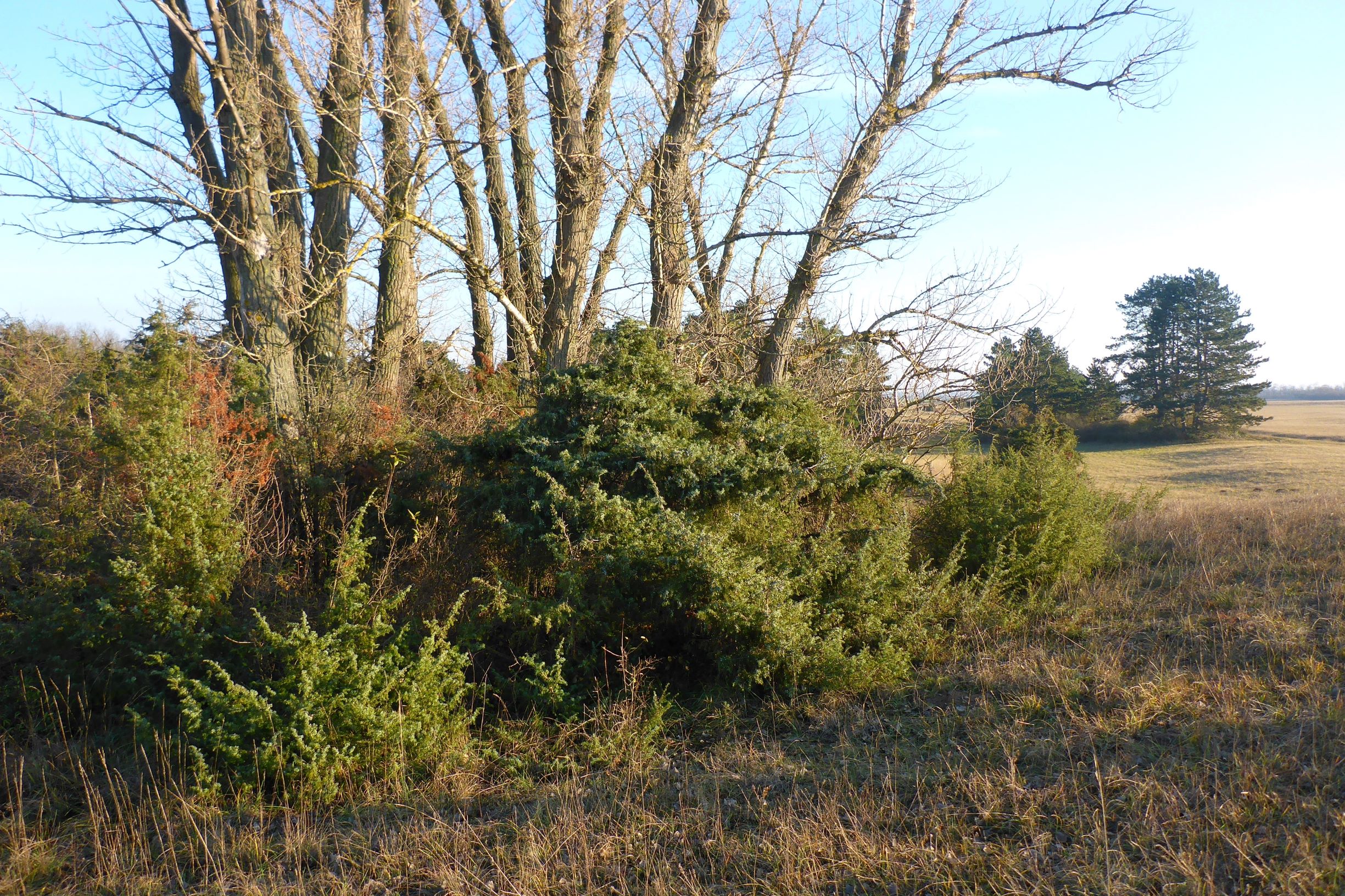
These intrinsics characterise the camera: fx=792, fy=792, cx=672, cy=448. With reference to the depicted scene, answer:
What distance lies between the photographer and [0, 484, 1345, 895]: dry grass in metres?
3.74

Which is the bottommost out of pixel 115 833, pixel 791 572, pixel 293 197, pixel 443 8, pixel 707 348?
pixel 115 833

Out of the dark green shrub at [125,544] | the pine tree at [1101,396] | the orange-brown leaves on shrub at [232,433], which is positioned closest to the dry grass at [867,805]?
the dark green shrub at [125,544]

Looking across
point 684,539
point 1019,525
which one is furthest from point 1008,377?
point 684,539

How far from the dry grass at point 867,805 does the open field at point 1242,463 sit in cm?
1154

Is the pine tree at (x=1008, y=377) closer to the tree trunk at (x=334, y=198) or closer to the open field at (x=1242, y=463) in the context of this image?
the open field at (x=1242, y=463)

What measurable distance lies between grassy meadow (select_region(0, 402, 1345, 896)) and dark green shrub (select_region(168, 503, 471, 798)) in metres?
0.25

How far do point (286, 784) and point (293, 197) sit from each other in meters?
9.28

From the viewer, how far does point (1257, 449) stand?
1307 inches

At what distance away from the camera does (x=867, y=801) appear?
4340 mm

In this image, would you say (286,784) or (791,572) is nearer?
(286,784)

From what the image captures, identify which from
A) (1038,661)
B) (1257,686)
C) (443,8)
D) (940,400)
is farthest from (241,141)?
(1257,686)

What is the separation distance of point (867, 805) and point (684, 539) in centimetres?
246

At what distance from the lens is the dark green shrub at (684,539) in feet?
20.2

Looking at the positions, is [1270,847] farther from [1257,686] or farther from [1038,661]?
[1038,661]
